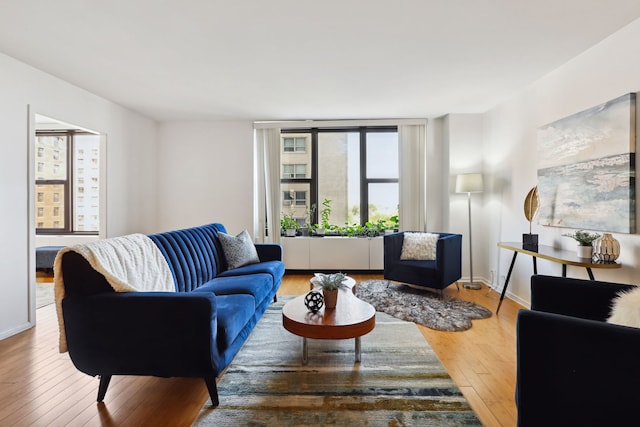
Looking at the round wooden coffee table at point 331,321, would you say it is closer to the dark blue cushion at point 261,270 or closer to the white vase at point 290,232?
the dark blue cushion at point 261,270

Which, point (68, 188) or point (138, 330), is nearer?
point (138, 330)

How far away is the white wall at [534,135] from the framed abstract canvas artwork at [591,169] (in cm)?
12

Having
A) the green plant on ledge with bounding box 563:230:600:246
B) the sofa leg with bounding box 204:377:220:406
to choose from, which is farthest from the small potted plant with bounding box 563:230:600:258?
the sofa leg with bounding box 204:377:220:406

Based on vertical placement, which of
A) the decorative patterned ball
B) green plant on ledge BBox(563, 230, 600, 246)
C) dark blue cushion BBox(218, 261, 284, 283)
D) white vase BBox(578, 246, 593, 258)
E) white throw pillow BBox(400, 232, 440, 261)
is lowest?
the decorative patterned ball

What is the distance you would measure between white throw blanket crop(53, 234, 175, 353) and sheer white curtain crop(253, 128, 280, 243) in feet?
9.25

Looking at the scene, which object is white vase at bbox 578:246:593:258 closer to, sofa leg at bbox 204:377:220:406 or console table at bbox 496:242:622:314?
console table at bbox 496:242:622:314

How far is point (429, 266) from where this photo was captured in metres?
3.79

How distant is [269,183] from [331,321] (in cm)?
343

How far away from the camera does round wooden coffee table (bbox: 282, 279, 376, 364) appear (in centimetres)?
197

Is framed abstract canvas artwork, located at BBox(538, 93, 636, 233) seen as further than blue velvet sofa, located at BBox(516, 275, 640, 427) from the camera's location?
Yes

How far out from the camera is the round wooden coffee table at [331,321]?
1972 mm

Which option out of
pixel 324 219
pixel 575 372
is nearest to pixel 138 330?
pixel 575 372

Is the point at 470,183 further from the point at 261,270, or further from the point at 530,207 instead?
the point at 261,270

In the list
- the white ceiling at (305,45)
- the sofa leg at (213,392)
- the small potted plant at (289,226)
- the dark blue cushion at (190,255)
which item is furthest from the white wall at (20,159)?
the small potted plant at (289,226)
